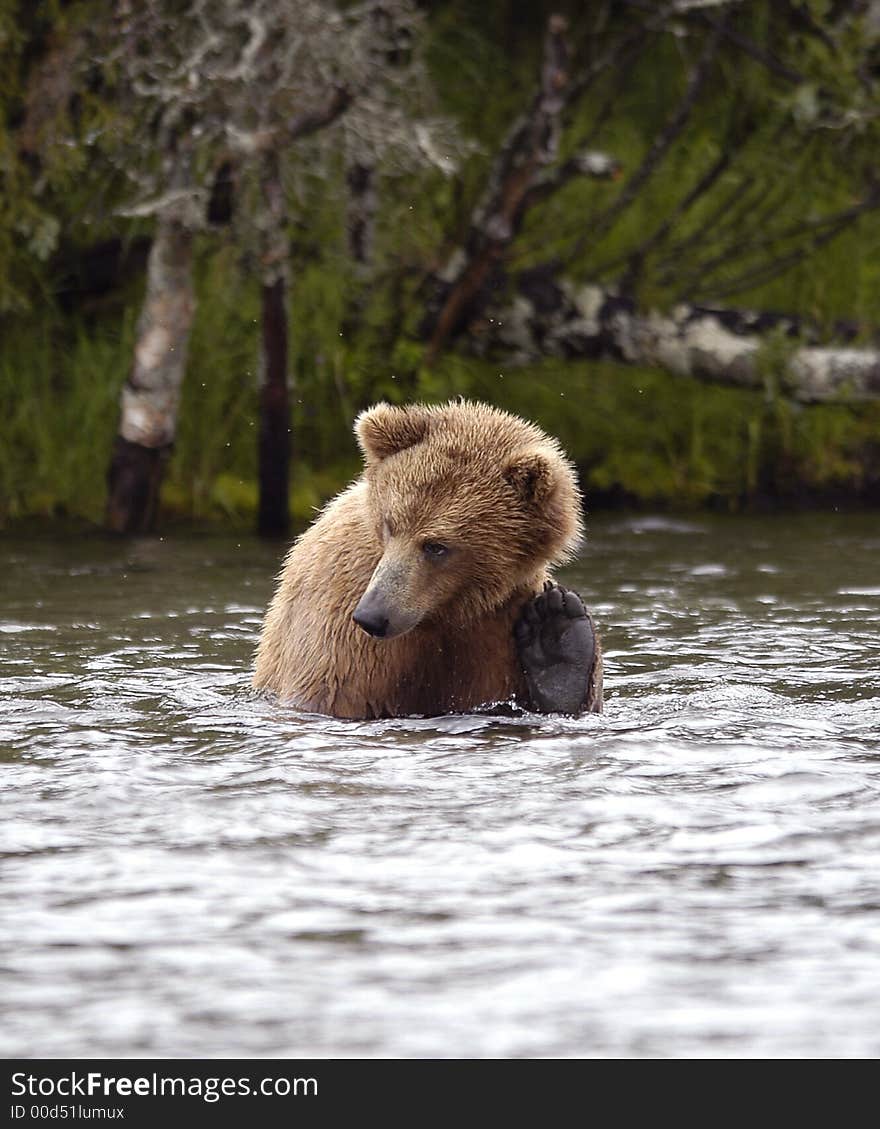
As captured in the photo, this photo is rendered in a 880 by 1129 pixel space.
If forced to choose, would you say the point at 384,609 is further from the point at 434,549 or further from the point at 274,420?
the point at 274,420

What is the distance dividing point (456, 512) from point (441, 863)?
172cm

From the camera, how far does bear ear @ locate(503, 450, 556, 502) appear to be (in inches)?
233

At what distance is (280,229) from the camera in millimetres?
9695

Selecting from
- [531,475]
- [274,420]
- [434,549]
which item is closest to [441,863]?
[434,549]

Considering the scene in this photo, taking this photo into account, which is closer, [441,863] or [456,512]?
[441,863]

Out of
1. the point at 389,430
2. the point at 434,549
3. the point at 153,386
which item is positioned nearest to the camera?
the point at 434,549

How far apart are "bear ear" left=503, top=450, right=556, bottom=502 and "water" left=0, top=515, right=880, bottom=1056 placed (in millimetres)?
717

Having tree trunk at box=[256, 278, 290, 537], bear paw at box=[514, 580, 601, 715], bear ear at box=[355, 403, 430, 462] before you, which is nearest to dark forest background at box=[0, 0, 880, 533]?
tree trunk at box=[256, 278, 290, 537]

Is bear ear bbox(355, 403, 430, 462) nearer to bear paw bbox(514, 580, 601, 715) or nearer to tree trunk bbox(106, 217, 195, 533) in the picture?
bear paw bbox(514, 580, 601, 715)

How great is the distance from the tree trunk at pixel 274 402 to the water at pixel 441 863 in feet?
8.81

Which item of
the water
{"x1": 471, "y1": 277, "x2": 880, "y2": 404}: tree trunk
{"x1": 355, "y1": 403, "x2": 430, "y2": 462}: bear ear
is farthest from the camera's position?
{"x1": 471, "y1": 277, "x2": 880, "y2": 404}: tree trunk

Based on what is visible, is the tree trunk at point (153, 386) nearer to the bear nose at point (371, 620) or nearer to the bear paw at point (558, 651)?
the bear paw at point (558, 651)

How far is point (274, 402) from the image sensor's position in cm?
1020

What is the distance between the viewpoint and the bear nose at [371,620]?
5703 mm
